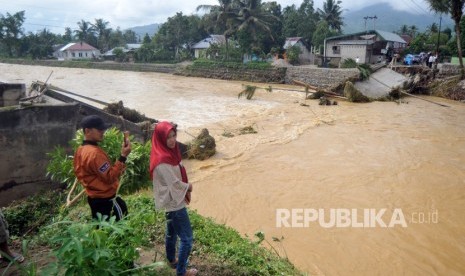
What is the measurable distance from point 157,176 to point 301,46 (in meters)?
37.2

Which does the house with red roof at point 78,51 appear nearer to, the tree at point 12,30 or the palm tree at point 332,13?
the tree at point 12,30

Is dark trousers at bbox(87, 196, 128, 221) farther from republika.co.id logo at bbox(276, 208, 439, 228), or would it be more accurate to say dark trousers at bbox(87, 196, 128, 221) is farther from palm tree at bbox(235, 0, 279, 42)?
palm tree at bbox(235, 0, 279, 42)

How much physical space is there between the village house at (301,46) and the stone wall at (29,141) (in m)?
31.1

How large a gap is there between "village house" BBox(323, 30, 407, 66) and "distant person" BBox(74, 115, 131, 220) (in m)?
29.9

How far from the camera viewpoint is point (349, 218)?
6305mm

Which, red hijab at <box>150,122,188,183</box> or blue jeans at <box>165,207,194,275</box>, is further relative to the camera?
blue jeans at <box>165,207,194,275</box>

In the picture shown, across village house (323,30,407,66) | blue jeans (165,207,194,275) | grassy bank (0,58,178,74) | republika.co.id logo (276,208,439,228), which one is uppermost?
village house (323,30,407,66)

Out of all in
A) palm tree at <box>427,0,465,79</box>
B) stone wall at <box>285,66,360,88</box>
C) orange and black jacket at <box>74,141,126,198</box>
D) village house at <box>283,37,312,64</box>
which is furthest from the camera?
village house at <box>283,37,312,64</box>

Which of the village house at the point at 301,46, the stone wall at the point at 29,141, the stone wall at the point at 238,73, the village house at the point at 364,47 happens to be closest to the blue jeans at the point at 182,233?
the stone wall at the point at 29,141

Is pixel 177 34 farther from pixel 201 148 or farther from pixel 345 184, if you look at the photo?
Result: pixel 345 184

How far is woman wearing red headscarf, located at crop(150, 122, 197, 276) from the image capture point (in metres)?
2.96

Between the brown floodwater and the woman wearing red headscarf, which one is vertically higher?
the woman wearing red headscarf

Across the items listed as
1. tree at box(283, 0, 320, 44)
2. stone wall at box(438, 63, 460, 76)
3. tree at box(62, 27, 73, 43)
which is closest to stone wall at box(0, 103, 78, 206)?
stone wall at box(438, 63, 460, 76)

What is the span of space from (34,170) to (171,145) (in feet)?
14.7
